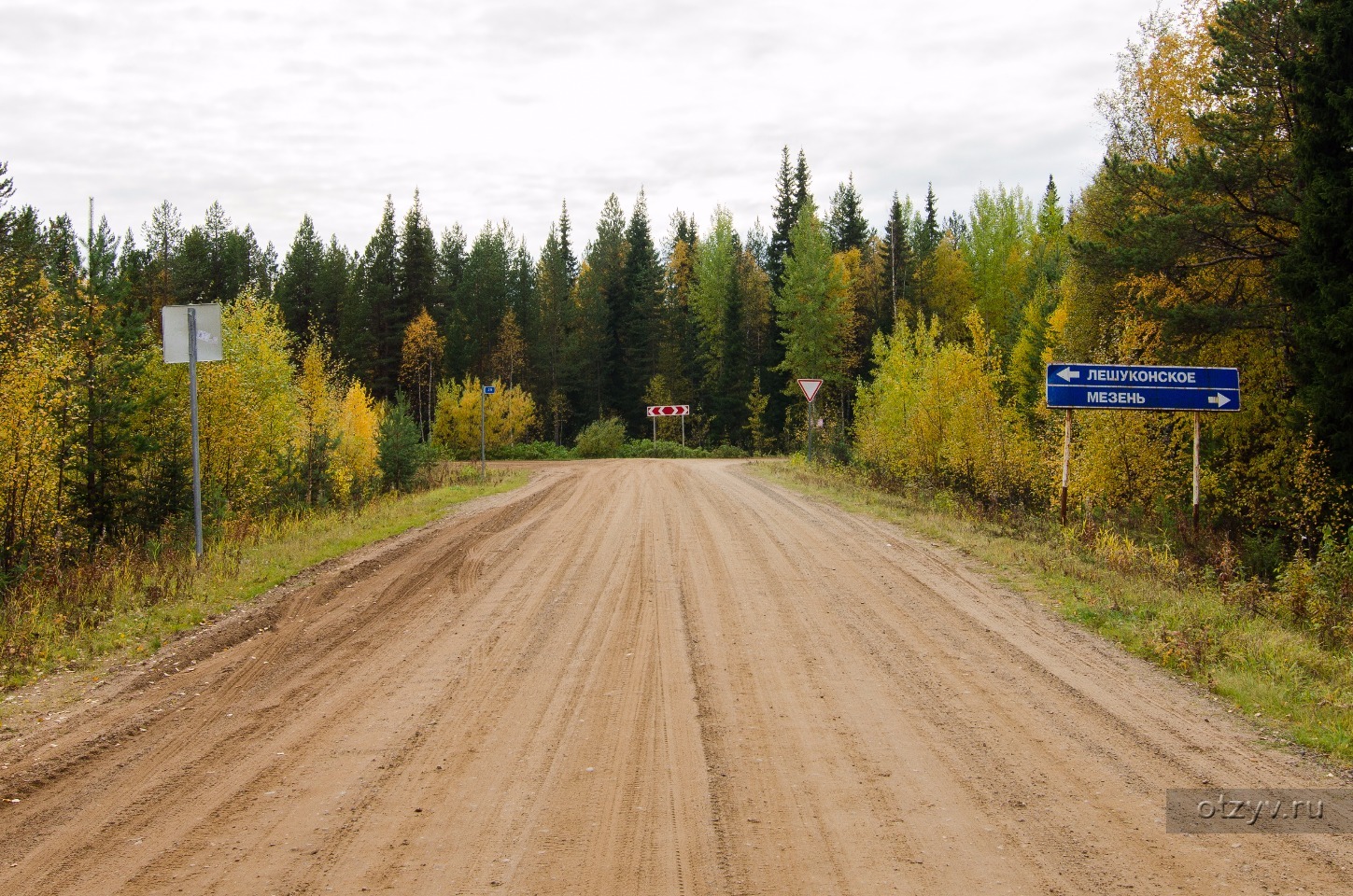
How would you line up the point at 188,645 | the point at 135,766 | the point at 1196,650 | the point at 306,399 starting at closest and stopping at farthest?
1. the point at 135,766
2. the point at 1196,650
3. the point at 188,645
4. the point at 306,399

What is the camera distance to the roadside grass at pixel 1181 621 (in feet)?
21.3

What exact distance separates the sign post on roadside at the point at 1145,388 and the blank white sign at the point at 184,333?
41.4 ft

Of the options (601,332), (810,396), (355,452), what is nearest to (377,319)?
(601,332)

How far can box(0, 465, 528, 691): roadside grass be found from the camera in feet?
26.4

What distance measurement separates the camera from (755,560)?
12766 millimetres

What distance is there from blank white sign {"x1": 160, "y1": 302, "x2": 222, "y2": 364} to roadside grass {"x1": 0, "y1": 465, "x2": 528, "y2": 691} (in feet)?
9.25

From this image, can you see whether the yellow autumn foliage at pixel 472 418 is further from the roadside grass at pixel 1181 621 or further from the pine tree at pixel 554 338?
the roadside grass at pixel 1181 621

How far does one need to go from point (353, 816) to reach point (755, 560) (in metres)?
8.47

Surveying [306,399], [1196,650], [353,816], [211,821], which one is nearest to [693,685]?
[353,816]

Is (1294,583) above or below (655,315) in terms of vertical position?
below

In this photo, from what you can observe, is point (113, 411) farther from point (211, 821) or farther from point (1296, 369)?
point (1296, 369)

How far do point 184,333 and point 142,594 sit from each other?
354 centimetres
